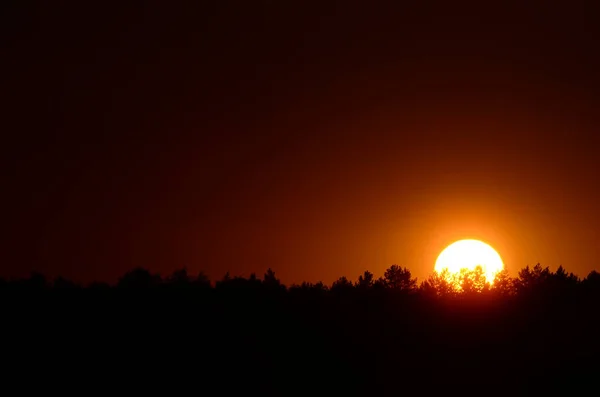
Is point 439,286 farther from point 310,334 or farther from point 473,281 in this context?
point 310,334

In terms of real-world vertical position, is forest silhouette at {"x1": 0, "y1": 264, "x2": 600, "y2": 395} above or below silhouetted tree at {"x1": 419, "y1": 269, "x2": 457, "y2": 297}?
below

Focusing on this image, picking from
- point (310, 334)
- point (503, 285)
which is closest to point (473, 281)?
point (503, 285)

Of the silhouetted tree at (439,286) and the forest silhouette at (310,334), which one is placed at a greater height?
the silhouetted tree at (439,286)

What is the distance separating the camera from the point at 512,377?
76.8 meters

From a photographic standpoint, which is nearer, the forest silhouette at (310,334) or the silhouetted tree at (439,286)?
the forest silhouette at (310,334)

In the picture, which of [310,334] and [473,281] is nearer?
[310,334]

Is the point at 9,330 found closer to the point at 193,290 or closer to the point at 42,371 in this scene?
the point at 42,371

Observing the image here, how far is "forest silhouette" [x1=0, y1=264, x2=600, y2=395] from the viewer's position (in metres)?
74.8

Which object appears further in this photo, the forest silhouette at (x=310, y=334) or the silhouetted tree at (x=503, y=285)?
the silhouetted tree at (x=503, y=285)

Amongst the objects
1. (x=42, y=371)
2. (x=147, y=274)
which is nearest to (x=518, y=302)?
(x=147, y=274)

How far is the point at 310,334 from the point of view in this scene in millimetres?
84500

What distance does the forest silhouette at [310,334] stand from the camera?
74812 millimetres

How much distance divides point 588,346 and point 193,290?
36.2 metres

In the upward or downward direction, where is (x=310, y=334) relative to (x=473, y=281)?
downward
